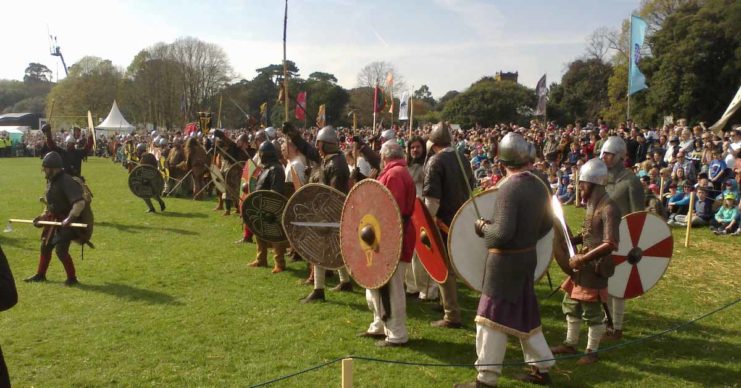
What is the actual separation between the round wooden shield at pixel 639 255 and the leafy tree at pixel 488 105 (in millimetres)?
34309

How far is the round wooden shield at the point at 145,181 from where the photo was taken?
12.9 m

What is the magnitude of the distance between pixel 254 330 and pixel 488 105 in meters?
35.3

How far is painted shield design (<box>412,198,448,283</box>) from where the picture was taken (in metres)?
5.21

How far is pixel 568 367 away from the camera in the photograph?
457 cm

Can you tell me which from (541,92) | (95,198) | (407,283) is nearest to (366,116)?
(541,92)

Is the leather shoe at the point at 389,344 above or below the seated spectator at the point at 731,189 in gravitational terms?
below

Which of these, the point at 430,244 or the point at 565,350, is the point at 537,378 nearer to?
the point at 565,350

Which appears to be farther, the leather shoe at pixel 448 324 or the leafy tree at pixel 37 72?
the leafy tree at pixel 37 72

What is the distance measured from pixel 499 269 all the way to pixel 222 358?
8.32 ft

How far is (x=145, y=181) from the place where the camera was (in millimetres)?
12953

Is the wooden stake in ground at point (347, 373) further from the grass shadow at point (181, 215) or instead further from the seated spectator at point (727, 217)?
the grass shadow at point (181, 215)

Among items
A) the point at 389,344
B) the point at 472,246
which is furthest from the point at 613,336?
the point at 389,344

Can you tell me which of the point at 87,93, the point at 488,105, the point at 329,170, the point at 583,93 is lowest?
the point at 329,170

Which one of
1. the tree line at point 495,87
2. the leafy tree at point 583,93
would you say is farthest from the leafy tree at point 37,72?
the leafy tree at point 583,93
